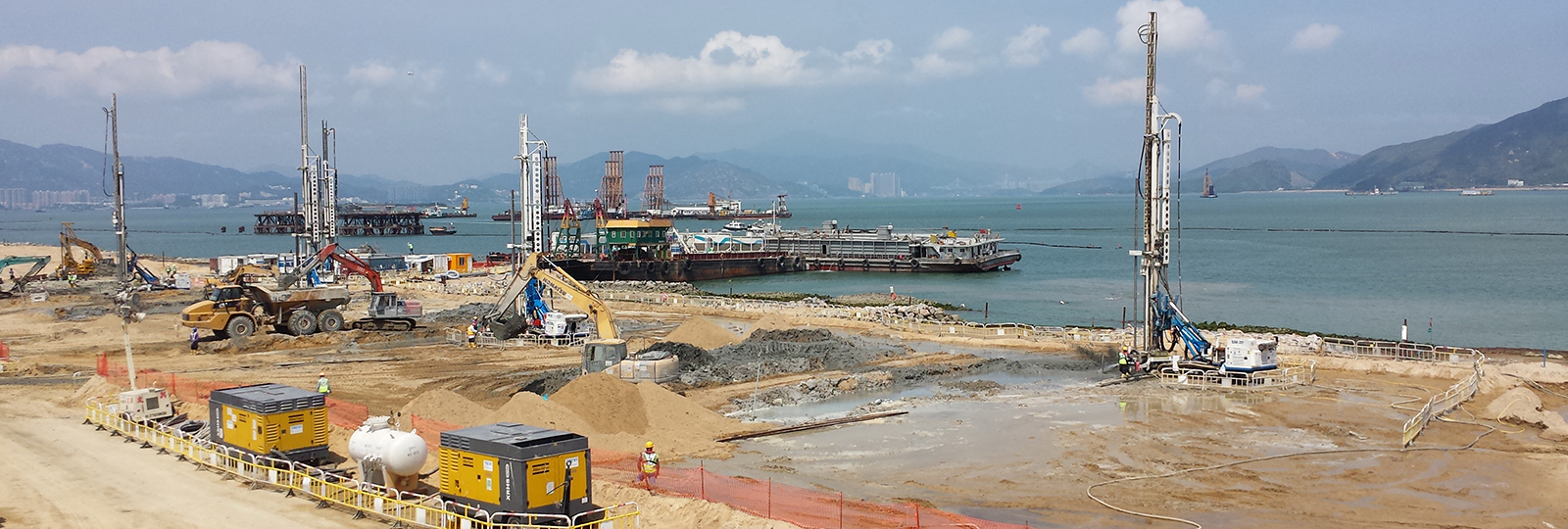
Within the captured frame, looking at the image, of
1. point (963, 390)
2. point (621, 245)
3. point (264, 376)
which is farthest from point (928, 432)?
point (621, 245)

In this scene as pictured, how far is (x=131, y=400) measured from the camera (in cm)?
2334

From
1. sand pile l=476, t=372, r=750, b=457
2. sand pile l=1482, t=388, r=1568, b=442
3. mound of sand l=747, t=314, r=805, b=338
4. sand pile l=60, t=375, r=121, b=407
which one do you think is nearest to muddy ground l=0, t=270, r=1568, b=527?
mound of sand l=747, t=314, r=805, b=338

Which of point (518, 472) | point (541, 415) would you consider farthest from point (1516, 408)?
point (518, 472)

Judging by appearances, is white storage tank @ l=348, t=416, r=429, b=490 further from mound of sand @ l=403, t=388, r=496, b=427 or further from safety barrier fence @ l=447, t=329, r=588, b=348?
safety barrier fence @ l=447, t=329, r=588, b=348

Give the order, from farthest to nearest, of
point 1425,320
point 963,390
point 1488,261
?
point 1488,261 → point 1425,320 → point 963,390

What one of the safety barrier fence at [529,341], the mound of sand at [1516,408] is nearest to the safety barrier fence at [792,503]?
the mound of sand at [1516,408]

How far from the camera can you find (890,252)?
314ft

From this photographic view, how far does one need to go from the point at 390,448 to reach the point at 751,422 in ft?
33.9

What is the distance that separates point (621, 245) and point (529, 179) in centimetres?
4149

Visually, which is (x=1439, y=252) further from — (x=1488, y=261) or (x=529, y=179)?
(x=529, y=179)

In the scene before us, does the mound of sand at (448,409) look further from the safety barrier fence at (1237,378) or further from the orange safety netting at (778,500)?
the safety barrier fence at (1237,378)

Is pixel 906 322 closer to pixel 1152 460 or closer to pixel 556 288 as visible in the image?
pixel 556 288

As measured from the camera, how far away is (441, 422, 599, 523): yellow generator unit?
15672 mm

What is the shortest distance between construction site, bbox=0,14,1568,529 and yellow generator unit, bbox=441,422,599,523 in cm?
4
